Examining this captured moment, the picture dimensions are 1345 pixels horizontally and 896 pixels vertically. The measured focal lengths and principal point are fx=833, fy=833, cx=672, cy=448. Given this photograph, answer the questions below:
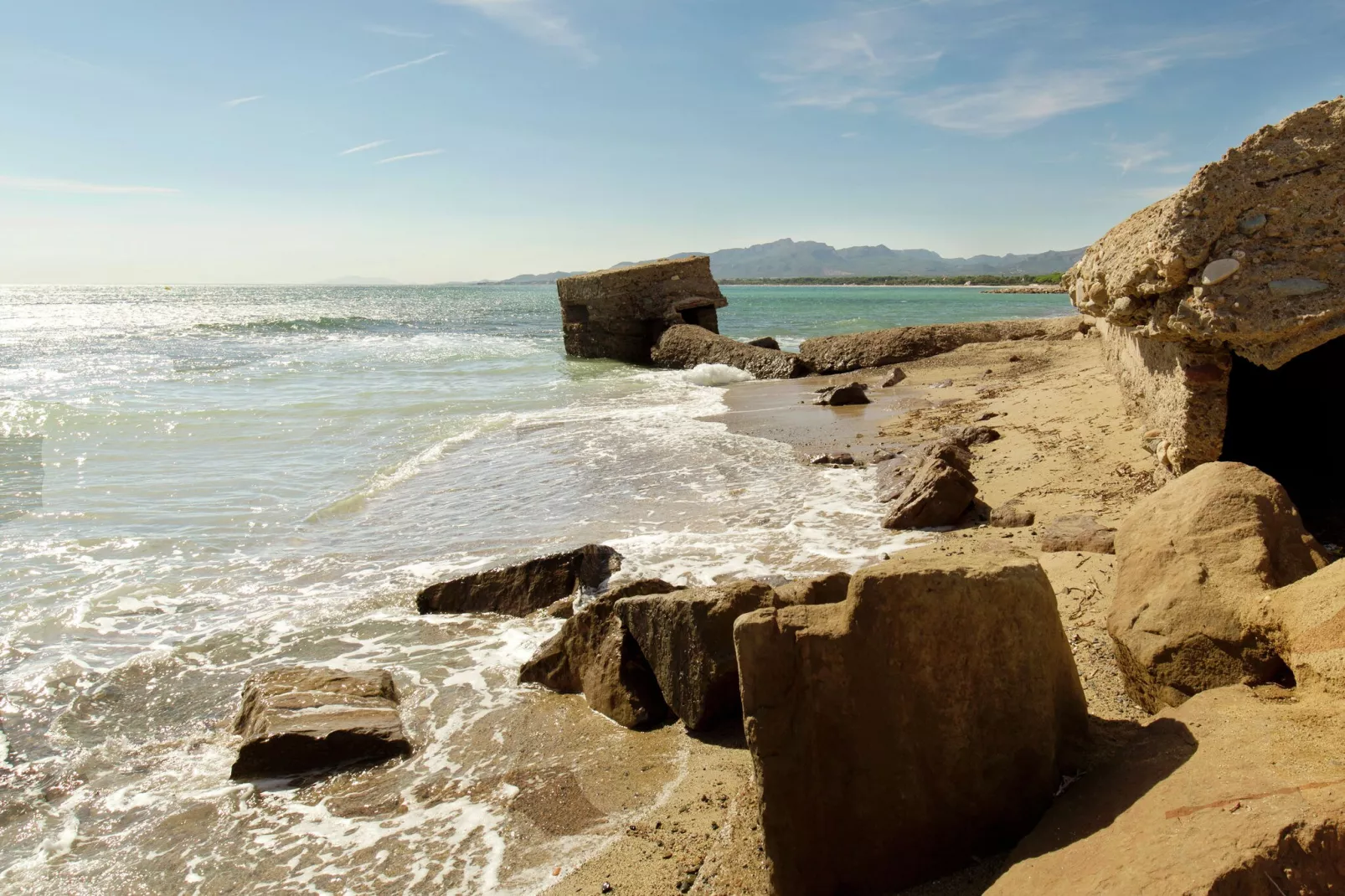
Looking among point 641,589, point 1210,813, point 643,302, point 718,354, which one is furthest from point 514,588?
point 643,302

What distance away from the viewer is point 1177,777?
2.13m

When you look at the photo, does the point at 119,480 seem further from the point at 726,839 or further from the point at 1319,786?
the point at 1319,786

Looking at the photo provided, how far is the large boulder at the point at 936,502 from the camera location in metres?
6.11

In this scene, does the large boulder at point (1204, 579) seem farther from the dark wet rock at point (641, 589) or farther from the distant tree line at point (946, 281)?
the distant tree line at point (946, 281)

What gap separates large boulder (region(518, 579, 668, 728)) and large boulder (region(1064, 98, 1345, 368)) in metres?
3.19

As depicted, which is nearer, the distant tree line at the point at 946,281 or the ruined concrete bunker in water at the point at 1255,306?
the ruined concrete bunker in water at the point at 1255,306

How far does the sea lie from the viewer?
10.9 feet

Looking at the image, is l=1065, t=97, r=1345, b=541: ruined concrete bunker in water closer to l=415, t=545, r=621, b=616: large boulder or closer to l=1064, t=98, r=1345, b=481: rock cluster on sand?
l=1064, t=98, r=1345, b=481: rock cluster on sand

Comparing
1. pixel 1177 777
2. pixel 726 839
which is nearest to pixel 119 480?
pixel 726 839

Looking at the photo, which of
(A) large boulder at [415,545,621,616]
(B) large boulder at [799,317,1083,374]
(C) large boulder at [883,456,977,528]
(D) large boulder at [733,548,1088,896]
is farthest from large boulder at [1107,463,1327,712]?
(B) large boulder at [799,317,1083,374]

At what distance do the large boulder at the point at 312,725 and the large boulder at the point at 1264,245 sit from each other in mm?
4474

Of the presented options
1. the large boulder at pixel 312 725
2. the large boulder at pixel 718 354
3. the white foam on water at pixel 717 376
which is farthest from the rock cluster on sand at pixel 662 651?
the large boulder at pixel 718 354

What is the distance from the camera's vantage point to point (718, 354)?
60.6 feet

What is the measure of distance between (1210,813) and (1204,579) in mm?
1281
